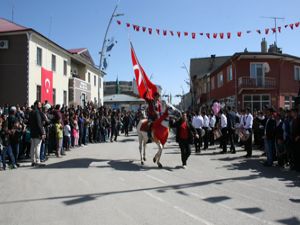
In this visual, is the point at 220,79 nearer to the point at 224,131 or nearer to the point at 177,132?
the point at 224,131

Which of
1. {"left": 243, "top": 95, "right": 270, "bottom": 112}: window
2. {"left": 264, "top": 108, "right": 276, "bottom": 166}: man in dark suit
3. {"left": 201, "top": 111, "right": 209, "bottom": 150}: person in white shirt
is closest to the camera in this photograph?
{"left": 264, "top": 108, "right": 276, "bottom": 166}: man in dark suit

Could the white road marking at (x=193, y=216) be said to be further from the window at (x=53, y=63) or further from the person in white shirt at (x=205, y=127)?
the window at (x=53, y=63)

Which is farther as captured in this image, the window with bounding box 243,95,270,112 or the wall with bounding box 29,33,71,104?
the window with bounding box 243,95,270,112

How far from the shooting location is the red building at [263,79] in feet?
116

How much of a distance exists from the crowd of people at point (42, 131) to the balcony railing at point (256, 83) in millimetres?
18484

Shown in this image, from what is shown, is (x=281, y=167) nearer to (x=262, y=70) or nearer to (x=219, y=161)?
(x=219, y=161)

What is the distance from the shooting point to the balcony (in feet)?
115

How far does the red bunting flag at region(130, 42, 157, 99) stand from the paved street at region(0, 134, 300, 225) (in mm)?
3194

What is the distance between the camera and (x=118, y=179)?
9.29 m

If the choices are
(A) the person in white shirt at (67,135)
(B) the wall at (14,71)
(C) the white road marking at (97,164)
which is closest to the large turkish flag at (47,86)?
(B) the wall at (14,71)

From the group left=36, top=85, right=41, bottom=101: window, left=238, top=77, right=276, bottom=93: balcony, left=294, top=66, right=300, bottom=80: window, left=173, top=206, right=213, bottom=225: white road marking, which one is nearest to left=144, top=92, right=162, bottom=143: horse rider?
left=173, top=206, right=213, bottom=225: white road marking

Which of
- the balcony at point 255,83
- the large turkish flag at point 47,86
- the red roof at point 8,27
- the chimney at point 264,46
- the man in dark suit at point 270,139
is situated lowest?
the man in dark suit at point 270,139

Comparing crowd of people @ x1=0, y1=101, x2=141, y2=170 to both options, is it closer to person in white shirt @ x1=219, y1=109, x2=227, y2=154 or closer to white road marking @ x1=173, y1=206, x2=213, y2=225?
white road marking @ x1=173, y1=206, x2=213, y2=225

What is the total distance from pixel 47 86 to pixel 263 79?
71.7 feet
